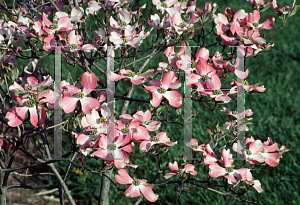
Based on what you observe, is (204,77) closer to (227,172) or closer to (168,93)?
(168,93)

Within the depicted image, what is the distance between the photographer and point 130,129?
3.58 ft

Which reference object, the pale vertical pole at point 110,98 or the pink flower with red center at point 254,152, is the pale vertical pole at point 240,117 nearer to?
the pink flower with red center at point 254,152

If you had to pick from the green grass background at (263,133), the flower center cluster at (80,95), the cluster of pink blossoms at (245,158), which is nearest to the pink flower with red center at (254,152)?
the cluster of pink blossoms at (245,158)

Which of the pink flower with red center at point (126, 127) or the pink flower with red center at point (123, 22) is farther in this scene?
the pink flower with red center at point (123, 22)

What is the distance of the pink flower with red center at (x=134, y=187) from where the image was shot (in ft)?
3.63

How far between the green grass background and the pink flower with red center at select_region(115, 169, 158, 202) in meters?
1.00

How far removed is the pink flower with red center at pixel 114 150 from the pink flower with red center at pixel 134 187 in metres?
0.08

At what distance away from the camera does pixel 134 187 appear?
1123mm

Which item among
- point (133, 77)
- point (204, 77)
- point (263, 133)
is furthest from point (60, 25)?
point (263, 133)

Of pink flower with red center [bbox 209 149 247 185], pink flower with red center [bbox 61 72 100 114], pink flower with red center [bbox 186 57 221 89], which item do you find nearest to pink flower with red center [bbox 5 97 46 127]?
pink flower with red center [bbox 61 72 100 114]

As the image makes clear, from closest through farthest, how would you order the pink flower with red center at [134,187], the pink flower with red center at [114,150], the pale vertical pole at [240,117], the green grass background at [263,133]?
the pink flower with red center at [114,150], the pink flower with red center at [134,187], the pale vertical pole at [240,117], the green grass background at [263,133]

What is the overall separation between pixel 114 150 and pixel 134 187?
18 cm

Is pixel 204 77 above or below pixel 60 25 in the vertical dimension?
below

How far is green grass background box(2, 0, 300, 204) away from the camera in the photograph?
2.53 metres
